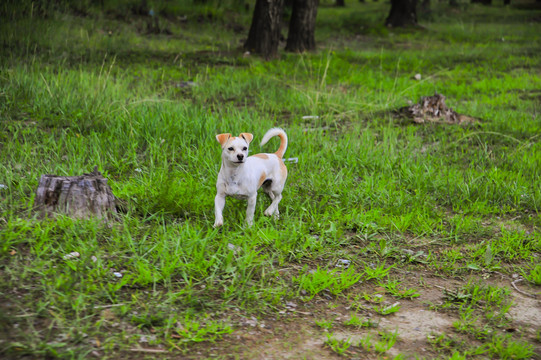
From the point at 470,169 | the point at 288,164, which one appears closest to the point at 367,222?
the point at 288,164

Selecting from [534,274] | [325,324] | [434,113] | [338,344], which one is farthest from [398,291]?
[434,113]

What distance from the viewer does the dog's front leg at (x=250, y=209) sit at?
380 centimetres

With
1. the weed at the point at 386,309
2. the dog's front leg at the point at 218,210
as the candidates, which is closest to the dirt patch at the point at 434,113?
the dog's front leg at the point at 218,210

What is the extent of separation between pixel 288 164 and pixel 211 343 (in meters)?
2.74

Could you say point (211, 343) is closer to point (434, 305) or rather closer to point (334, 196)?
point (434, 305)

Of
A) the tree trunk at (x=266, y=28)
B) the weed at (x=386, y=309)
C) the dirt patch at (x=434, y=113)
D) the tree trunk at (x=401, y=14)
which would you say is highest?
the tree trunk at (x=401, y=14)

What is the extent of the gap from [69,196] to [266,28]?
7411 millimetres

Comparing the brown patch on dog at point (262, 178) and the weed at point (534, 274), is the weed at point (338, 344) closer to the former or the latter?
the brown patch on dog at point (262, 178)

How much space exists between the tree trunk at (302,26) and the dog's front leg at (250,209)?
8.26m

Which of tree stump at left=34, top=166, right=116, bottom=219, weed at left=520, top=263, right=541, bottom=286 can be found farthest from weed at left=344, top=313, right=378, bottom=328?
tree stump at left=34, top=166, right=116, bottom=219

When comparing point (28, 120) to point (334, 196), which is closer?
point (334, 196)

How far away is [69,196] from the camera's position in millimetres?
3643

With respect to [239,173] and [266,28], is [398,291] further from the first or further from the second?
[266,28]

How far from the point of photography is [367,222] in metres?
4.19
